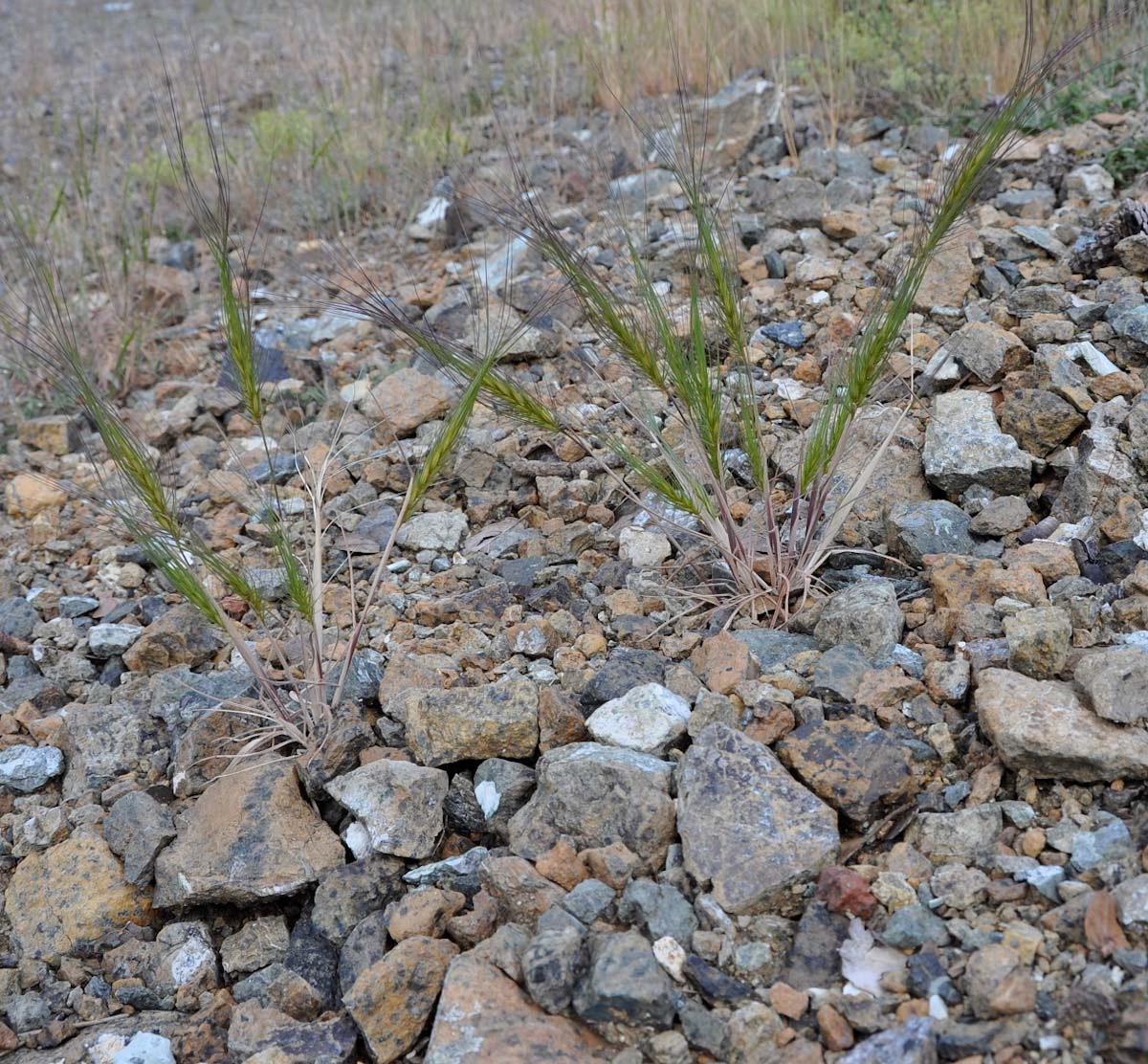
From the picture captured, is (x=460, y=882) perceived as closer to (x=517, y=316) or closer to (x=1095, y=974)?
(x=1095, y=974)

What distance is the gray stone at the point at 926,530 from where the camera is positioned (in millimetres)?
2365

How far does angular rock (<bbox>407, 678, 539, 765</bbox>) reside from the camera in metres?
2.05

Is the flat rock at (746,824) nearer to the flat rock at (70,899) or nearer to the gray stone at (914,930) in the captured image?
the gray stone at (914,930)

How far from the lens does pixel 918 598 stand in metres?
2.23

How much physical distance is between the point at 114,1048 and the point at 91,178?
4811 millimetres

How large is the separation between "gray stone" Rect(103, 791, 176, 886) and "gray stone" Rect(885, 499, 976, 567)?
153cm

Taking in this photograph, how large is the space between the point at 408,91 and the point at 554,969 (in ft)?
17.9

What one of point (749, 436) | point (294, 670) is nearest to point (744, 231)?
point (749, 436)

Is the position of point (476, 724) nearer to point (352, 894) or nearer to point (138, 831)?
point (352, 894)

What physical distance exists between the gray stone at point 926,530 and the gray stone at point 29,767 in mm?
1782

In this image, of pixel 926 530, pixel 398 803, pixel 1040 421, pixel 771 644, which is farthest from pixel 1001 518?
pixel 398 803

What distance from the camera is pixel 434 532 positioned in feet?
9.47

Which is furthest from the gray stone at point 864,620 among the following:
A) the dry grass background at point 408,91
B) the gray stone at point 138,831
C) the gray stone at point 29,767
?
the dry grass background at point 408,91

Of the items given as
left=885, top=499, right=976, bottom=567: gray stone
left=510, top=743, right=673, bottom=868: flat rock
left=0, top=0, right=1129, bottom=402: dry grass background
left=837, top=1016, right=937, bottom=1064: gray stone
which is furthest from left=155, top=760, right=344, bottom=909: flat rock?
left=0, top=0, right=1129, bottom=402: dry grass background
